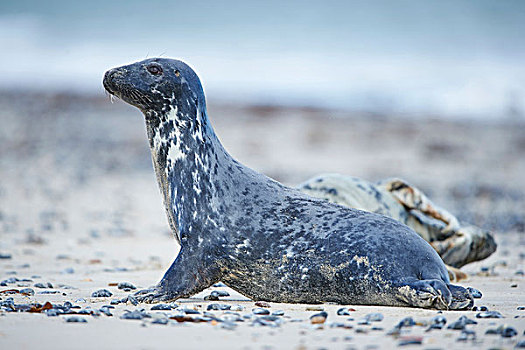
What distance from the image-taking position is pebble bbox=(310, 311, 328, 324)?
4.14 m

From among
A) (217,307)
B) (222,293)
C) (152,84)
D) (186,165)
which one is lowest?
(222,293)

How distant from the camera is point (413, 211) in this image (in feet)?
26.3

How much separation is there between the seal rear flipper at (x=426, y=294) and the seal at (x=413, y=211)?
2.71 metres

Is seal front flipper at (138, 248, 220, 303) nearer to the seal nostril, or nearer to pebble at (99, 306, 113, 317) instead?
pebble at (99, 306, 113, 317)

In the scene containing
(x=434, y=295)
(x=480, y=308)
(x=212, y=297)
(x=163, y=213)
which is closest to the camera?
(x=434, y=295)

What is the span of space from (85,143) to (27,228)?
12.7 meters

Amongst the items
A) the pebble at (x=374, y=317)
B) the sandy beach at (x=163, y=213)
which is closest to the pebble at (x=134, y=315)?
the sandy beach at (x=163, y=213)

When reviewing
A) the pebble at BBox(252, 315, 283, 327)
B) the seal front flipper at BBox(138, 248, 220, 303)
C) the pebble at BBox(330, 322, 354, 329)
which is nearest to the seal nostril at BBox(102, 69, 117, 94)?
the seal front flipper at BBox(138, 248, 220, 303)

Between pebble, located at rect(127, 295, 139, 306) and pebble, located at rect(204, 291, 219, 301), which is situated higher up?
pebble, located at rect(127, 295, 139, 306)

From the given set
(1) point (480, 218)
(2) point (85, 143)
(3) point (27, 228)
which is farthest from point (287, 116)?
(3) point (27, 228)

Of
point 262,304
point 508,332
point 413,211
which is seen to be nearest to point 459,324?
point 508,332

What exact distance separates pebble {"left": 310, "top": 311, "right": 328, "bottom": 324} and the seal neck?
1.17 metres

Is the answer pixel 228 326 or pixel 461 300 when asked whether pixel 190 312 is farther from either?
pixel 461 300

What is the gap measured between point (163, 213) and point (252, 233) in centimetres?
824
